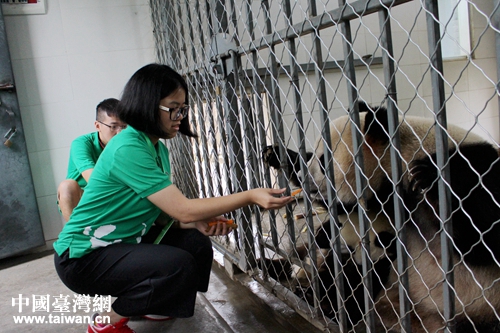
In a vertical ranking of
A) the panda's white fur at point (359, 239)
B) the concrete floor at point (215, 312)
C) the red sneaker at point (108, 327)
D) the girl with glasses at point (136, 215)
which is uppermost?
the girl with glasses at point (136, 215)

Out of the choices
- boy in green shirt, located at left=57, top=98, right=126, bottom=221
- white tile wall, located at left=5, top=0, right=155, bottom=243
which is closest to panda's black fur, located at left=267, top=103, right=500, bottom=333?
boy in green shirt, located at left=57, top=98, right=126, bottom=221

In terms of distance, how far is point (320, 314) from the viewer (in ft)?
6.23

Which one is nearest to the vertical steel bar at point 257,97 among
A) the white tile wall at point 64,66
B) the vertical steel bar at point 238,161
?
the vertical steel bar at point 238,161

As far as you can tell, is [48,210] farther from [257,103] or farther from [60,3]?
[257,103]

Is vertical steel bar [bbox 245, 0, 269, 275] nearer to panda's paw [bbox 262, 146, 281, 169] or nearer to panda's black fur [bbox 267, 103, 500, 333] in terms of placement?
panda's paw [bbox 262, 146, 281, 169]

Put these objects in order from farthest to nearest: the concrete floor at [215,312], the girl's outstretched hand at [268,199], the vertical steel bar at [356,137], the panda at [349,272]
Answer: the concrete floor at [215,312] → the panda at [349,272] → the girl's outstretched hand at [268,199] → the vertical steel bar at [356,137]

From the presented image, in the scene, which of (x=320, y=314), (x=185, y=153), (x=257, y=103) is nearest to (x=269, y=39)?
(x=257, y=103)

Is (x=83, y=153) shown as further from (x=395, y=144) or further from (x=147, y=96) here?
(x=395, y=144)

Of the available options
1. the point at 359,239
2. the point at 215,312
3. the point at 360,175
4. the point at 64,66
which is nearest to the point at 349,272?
the point at 359,239

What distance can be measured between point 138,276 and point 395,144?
1153 mm

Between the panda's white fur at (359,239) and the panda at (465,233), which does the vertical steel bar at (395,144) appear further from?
the panda's white fur at (359,239)

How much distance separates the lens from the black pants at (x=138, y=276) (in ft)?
5.83

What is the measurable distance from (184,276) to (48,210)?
A: 2.35 metres

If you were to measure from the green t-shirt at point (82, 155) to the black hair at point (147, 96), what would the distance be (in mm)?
933
